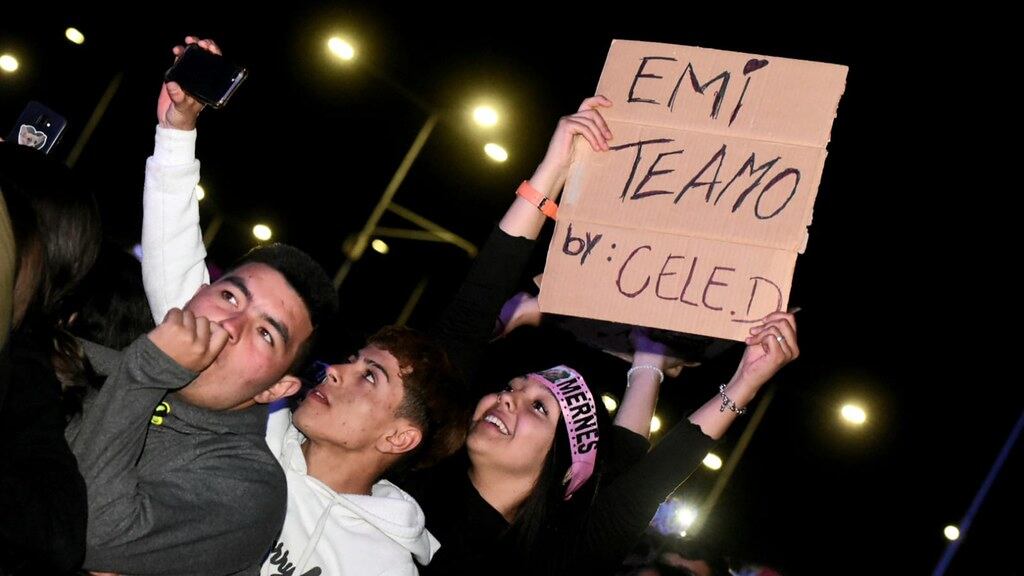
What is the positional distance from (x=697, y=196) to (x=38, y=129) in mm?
2208

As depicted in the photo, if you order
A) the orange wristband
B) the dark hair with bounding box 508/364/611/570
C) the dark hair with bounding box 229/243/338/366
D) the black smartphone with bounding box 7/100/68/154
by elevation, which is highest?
the orange wristband

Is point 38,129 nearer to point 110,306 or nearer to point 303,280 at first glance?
point 110,306

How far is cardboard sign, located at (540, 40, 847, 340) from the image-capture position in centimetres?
313

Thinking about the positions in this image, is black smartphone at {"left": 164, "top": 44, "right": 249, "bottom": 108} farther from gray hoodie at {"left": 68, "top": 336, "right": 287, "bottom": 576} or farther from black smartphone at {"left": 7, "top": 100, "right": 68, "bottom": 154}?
gray hoodie at {"left": 68, "top": 336, "right": 287, "bottom": 576}

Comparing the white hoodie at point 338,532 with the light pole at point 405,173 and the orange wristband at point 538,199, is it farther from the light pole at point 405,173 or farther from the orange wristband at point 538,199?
the light pole at point 405,173

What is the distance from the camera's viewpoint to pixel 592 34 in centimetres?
695

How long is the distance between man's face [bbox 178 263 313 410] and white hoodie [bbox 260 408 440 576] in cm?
47

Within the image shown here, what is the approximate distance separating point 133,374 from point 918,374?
374 inches

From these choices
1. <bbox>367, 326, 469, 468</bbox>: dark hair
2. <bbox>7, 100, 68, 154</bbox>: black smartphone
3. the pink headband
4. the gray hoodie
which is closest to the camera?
the gray hoodie

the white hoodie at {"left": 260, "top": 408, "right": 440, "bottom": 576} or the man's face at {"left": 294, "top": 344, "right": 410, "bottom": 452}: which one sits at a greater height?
the man's face at {"left": 294, "top": 344, "right": 410, "bottom": 452}

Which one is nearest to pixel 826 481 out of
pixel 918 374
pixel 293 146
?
pixel 918 374

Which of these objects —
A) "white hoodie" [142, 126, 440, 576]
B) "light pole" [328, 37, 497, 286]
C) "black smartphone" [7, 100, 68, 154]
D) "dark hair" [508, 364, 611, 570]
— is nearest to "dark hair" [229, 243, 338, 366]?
"white hoodie" [142, 126, 440, 576]

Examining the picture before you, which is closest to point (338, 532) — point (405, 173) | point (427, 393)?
point (427, 393)

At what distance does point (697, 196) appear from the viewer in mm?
3201
